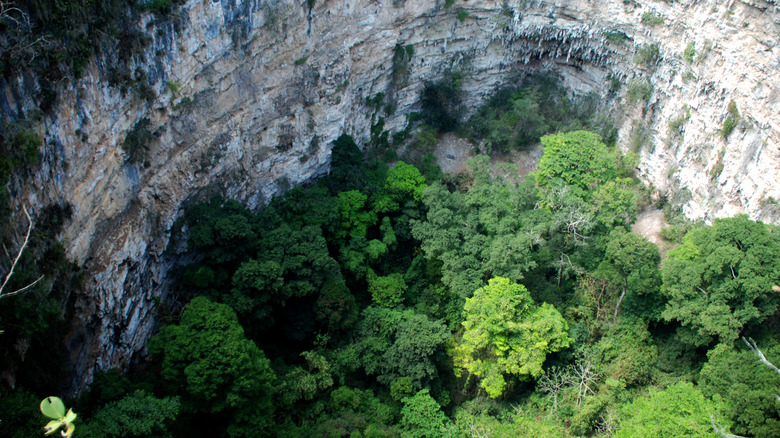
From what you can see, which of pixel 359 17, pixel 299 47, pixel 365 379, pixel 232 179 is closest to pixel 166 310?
pixel 232 179

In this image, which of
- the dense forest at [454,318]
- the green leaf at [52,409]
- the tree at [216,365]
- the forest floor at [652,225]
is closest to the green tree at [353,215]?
the dense forest at [454,318]

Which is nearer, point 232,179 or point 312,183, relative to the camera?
point 232,179

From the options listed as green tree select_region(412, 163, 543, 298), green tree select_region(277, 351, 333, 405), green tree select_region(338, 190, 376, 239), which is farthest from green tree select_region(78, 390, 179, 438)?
green tree select_region(338, 190, 376, 239)

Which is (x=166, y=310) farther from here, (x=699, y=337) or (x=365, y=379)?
(x=699, y=337)

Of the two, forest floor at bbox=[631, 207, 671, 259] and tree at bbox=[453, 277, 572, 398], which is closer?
tree at bbox=[453, 277, 572, 398]

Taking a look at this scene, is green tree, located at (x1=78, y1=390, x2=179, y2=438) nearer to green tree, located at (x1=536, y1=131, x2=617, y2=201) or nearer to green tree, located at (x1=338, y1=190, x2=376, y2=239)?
green tree, located at (x1=338, y1=190, x2=376, y2=239)

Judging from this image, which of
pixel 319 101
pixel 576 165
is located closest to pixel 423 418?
pixel 576 165
